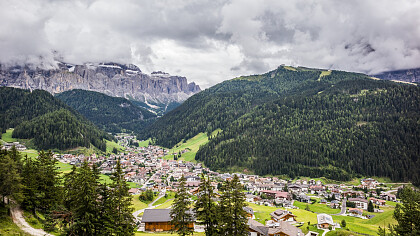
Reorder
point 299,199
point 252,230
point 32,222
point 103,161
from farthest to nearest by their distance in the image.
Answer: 1. point 103,161
2. point 299,199
3. point 252,230
4. point 32,222

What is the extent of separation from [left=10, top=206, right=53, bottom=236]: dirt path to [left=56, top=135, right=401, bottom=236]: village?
1450 centimetres

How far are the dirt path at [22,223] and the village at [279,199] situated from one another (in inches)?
571

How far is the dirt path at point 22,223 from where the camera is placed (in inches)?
1461

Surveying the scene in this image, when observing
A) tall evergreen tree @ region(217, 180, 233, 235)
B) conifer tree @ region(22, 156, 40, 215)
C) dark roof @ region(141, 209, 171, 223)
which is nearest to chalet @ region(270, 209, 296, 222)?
dark roof @ region(141, 209, 171, 223)

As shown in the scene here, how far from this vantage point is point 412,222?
123ft

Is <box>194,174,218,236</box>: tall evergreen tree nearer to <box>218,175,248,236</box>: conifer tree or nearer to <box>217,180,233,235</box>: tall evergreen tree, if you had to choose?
<box>217,180,233,235</box>: tall evergreen tree

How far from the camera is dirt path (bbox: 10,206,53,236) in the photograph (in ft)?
122

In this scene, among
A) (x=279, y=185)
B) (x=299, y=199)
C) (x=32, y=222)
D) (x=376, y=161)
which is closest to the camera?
(x=32, y=222)

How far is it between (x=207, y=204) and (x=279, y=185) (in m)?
114

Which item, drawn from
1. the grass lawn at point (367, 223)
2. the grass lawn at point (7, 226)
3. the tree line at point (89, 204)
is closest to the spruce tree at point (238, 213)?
the tree line at point (89, 204)

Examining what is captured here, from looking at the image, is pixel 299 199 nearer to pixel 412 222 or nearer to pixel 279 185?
pixel 279 185

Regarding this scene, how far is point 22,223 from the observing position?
40406mm

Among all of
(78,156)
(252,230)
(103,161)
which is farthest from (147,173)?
(252,230)

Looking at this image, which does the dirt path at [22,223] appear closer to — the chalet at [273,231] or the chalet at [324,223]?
the chalet at [273,231]
